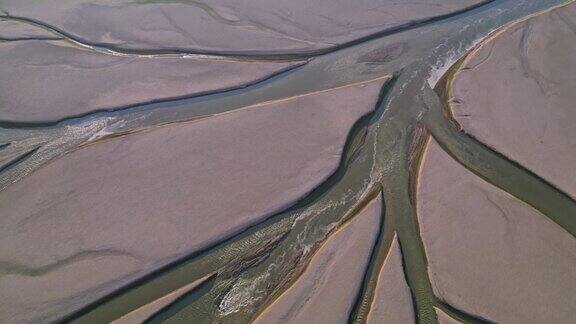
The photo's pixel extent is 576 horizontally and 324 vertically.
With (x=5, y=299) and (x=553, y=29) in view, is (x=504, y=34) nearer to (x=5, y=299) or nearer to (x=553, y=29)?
Answer: (x=553, y=29)

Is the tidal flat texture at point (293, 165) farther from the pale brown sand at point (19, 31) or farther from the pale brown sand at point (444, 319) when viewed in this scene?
the pale brown sand at point (19, 31)

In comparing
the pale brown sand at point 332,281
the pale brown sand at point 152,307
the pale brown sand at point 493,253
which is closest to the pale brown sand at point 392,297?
the pale brown sand at point 332,281

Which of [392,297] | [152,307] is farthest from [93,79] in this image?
[392,297]

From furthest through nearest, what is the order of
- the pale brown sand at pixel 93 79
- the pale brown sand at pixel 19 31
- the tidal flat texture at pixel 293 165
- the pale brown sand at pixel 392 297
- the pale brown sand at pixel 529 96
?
the pale brown sand at pixel 19 31 → the pale brown sand at pixel 93 79 → the pale brown sand at pixel 529 96 → the tidal flat texture at pixel 293 165 → the pale brown sand at pixel 392 297

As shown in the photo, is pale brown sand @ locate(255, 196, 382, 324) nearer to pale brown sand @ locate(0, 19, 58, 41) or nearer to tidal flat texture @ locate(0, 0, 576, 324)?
tidal flat texture @ locate(0, 0, 576, 324)

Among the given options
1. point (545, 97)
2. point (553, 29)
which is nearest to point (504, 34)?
point (553, 29)

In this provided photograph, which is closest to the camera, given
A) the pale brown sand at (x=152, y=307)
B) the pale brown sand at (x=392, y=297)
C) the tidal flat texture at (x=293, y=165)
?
the pale brown sand at (x=392, y=297)
